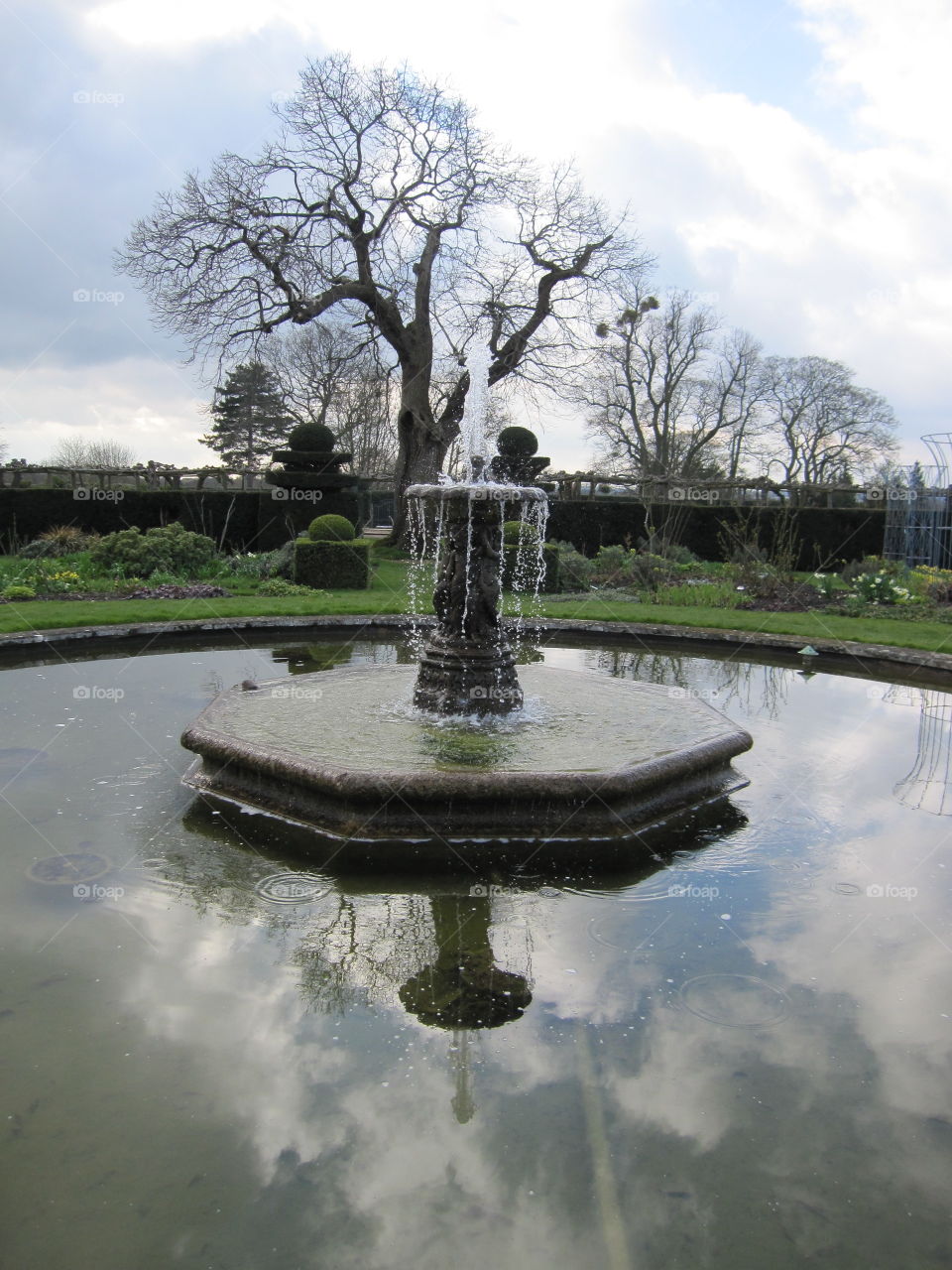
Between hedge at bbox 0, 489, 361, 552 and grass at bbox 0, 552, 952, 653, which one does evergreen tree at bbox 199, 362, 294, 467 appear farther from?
grass at bbox 0, 552, 952, 653

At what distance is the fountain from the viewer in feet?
17.0

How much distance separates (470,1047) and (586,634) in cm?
1028

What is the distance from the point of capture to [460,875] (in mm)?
4703

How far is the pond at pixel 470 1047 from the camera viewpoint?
248 cm

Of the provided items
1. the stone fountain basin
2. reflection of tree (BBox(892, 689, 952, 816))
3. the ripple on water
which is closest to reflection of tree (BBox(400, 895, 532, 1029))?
the ripple on water

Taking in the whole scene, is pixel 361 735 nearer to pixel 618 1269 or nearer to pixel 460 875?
pixel 460 875

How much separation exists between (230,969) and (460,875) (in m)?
1.37

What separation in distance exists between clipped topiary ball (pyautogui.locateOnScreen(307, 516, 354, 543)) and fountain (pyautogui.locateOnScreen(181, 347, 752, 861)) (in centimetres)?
955

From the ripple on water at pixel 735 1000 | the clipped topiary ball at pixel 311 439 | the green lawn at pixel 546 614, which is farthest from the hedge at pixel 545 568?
the ripple on water at pixel 735 1000

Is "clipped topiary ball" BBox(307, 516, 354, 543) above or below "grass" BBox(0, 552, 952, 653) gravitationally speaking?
above

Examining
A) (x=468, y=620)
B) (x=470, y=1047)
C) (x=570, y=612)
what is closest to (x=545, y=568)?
(x=570, y=612)

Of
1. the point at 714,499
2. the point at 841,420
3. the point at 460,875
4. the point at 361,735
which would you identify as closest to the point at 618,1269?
the point at 460,875

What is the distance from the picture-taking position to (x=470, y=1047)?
10.6 feet

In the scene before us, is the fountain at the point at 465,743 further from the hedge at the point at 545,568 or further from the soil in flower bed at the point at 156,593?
the hedge at the point at 545,568
